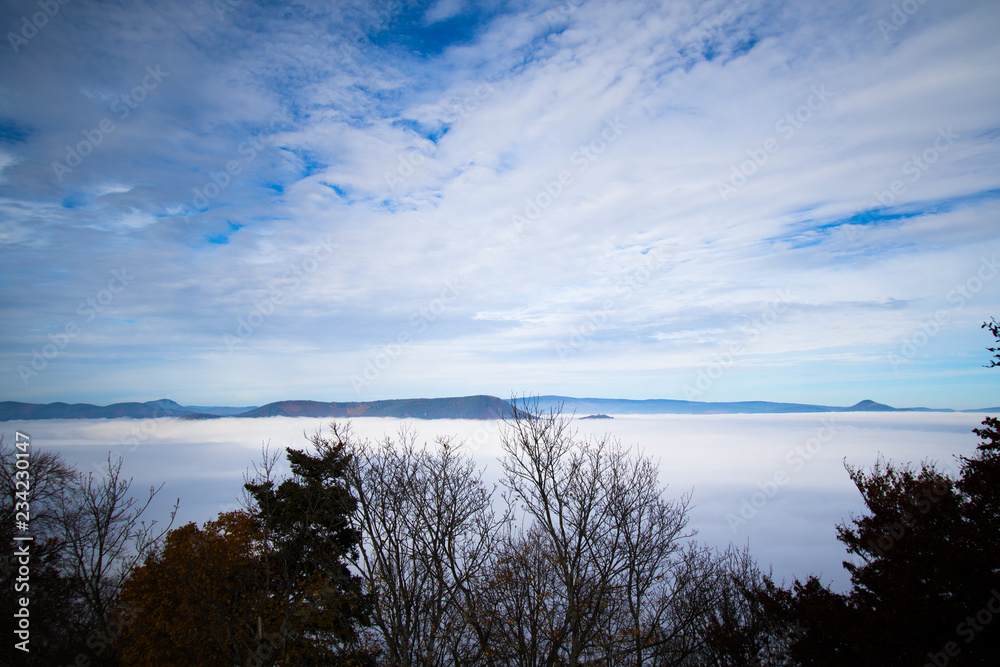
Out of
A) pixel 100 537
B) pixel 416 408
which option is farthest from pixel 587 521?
pixel 416 408

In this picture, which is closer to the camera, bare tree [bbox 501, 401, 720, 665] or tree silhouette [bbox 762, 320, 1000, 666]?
tree silhouette [bbox 762, 320, 1000, 666]

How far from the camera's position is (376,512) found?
15.3 meters

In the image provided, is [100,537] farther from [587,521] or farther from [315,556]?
[587,521]

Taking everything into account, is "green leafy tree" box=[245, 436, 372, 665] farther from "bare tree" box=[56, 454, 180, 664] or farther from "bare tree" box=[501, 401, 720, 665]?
"bare tree" box=[501, 401, 720, 665]

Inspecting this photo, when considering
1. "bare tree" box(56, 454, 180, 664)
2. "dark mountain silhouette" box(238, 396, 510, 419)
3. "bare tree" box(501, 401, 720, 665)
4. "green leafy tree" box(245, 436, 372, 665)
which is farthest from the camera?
"dark mountain silhouette" box(238, 396, 510, 419)

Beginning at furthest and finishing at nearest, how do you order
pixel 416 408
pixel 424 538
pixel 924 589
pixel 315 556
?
pixel 416 408
pixel 315 556
pixel 424 538
pixel 924 589

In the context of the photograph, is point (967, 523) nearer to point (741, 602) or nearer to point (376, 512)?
point (741, 602)

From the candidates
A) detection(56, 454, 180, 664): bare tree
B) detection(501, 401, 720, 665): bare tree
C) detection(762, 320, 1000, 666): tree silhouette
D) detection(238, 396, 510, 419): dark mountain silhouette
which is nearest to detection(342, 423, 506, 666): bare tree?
detection(501, 401, 720, 665): bare tree

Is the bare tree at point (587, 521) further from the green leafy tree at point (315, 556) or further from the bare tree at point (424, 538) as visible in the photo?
the green leafy tree at point (315, 556)

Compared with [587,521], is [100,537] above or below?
below

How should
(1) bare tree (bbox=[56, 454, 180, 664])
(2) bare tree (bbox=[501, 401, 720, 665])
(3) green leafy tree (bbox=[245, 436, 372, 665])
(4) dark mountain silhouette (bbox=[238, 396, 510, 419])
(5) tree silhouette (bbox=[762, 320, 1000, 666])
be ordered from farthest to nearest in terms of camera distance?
(4) dark mountain silhouette (bbox=[238, 396, 510, 419]) → (1) bare tree (bbox=[56, 454, 180, 664]) → (3) green leafy tree (bbox=[245, 436, 372, 665]) → (2) bare tree (bbox=[501, 401, 720, 665]) → (5) tree silhouette (bbox=[762, 320, 1000, 666])

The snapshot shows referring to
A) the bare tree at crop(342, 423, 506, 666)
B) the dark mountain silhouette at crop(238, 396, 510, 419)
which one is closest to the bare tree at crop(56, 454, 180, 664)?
the bare tree at crop(342, 423, 506, 666)

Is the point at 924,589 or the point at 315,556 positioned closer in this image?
the point at 924,589

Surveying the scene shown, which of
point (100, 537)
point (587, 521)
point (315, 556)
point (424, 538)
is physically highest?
point (587, 521)
